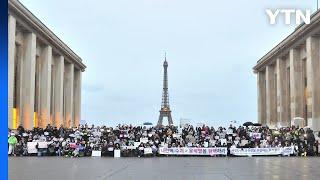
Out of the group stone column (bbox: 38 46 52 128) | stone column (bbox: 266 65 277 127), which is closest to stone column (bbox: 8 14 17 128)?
stone column (bbox: 38 46 52 128)

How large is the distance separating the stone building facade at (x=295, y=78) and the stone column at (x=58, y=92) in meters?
31.2

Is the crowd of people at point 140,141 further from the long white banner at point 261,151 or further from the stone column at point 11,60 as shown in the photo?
the stone column at point 11,60

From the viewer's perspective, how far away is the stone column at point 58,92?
271 ft

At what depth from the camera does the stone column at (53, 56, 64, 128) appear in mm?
82625

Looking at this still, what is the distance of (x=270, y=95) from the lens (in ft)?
308

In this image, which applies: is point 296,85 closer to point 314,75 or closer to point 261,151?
point 314,75

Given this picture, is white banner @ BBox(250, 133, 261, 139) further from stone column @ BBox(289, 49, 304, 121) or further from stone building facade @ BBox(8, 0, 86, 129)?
stone column @ BBox(289, 49, 304, 121)

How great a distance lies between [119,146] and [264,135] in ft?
41.2

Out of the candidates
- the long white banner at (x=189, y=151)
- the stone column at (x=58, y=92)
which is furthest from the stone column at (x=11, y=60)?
the stone column at (x=58, y=92)

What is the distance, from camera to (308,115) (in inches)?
2687

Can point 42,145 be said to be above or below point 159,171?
above

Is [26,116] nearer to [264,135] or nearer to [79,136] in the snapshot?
[79,136]

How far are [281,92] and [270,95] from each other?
1021 centimetres

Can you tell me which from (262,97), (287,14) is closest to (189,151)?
(287,14)
